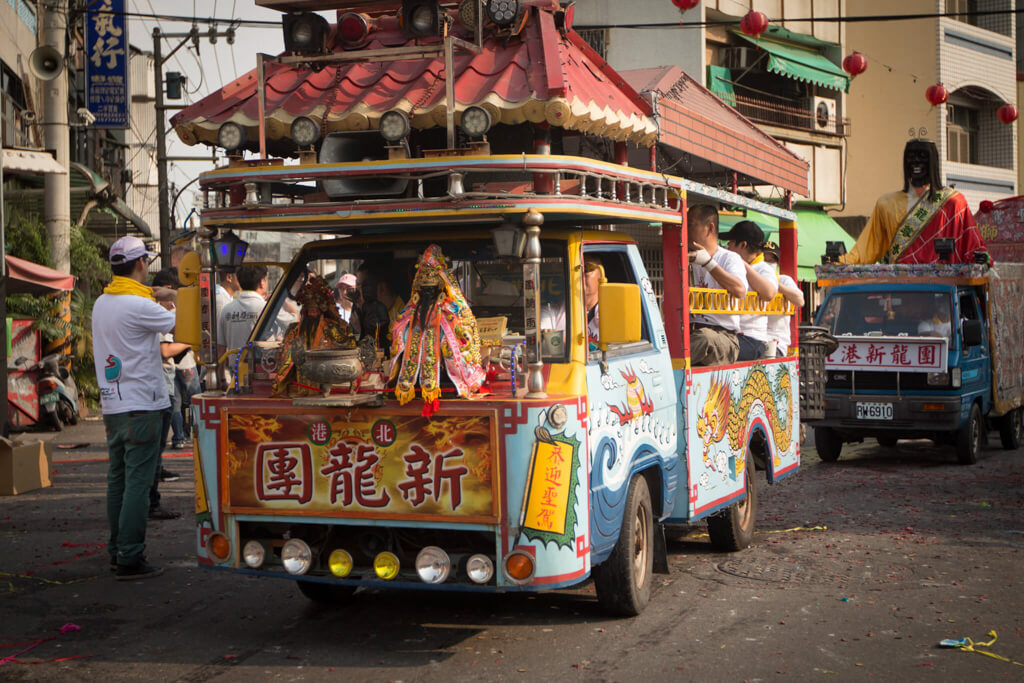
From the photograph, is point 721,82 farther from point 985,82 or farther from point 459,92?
point 459,92

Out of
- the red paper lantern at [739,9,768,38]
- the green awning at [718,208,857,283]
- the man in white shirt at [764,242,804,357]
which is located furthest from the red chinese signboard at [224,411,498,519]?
the green awning at [718,208,857,283]

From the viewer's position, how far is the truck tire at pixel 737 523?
812 centimetres

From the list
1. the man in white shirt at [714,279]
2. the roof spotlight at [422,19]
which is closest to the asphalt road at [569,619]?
the man in white shirt at [714,279]

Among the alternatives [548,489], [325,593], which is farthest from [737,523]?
[548,489]

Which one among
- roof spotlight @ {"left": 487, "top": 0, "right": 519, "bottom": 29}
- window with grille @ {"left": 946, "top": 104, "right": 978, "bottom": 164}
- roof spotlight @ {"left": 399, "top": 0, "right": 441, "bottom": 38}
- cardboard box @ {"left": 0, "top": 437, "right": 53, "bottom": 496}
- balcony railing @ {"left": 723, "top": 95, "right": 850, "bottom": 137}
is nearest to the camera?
roof spotlight @ {"left": 399, "top": 0, "right": 441, "bottom": 38}

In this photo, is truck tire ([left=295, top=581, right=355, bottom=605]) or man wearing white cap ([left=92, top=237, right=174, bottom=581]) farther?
man wearing white cap ([left=92, top=237, right=174, bottom=581])

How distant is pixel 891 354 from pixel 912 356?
0.23 m

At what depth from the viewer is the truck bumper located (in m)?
13.0

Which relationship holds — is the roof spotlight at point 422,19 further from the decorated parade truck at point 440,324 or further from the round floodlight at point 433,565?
the round floodlight at point 433,565

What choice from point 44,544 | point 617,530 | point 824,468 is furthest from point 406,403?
point 824,468

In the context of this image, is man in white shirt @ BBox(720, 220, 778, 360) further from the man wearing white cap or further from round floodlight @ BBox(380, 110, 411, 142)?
the man wearing white cap

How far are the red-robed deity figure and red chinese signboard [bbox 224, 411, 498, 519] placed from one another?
34.8ft

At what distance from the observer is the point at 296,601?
6.90m

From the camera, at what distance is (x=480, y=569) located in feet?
17.7
